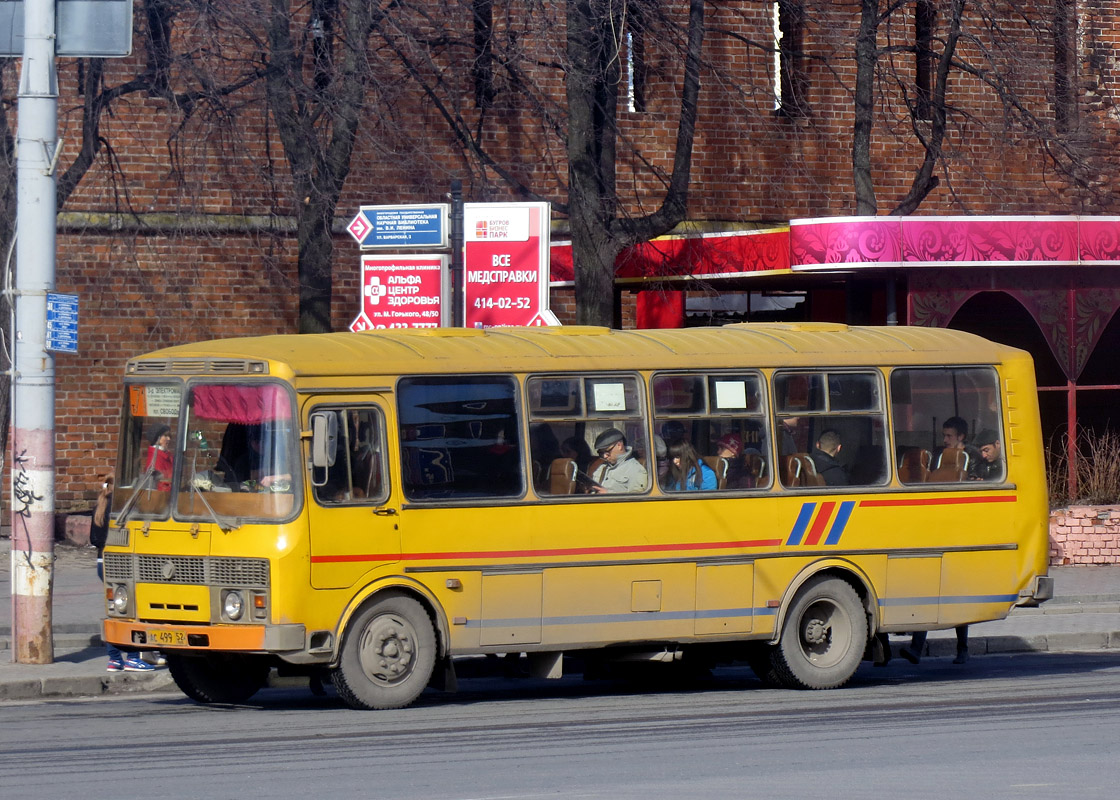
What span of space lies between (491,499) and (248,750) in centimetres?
273

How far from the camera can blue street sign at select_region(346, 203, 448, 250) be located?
15922mm

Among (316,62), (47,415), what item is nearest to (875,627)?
(47,415)

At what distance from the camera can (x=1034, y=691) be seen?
40.8 feet

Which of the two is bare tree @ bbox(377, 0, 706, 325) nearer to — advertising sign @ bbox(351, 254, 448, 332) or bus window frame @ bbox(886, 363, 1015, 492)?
advertising sign @ bbox(351, 254, 448, 332)

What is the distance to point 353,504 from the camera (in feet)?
37.0

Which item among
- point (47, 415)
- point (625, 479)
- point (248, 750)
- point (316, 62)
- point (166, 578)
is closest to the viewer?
point (248, 750)

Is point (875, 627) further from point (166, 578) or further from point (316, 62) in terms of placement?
point (316, 62)

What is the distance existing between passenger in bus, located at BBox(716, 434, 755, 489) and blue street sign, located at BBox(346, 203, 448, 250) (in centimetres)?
430

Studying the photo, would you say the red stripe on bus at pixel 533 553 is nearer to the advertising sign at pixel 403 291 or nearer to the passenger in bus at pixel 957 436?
the passenger in bus at pixel 957 436

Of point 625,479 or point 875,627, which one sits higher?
point 625,479

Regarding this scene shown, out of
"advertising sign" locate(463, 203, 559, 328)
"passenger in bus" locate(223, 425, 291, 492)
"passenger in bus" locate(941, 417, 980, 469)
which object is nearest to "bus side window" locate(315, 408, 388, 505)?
"passenger in bus" locate(223, 425, 291, 492)

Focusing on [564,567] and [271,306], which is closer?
[564,567]

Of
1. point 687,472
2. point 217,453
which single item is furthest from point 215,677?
point 687,472

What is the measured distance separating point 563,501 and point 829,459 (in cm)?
221
